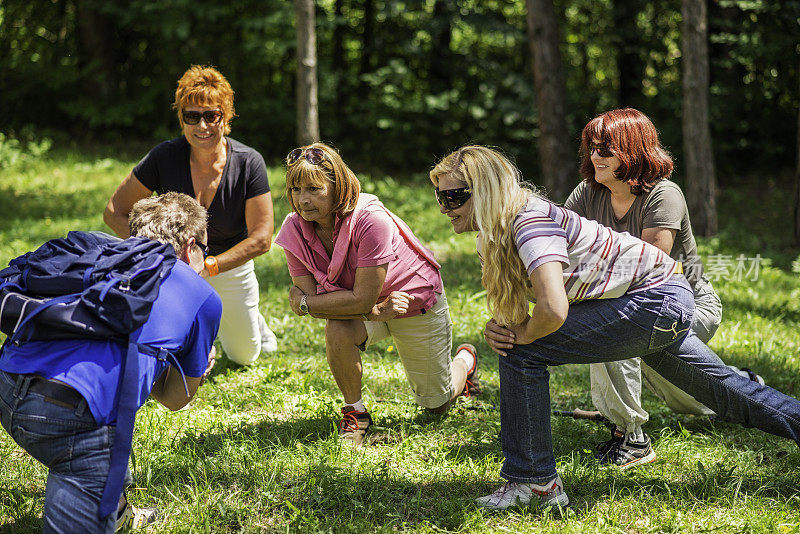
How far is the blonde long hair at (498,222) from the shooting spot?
3.02 meters

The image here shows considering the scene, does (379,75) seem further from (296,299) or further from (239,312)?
(296,299)

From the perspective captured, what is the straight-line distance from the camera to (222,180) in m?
4.70

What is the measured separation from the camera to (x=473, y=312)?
6.41 meters

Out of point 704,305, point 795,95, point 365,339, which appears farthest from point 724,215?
point 365,339

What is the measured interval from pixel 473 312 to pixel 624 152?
296 cm

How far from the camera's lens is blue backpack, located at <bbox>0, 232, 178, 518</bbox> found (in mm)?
2400

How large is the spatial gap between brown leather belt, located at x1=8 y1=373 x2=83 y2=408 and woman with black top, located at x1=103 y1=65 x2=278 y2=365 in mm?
2076

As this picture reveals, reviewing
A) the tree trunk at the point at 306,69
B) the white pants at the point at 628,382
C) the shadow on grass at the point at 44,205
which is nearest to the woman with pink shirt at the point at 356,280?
the white pants at the point at 628,382

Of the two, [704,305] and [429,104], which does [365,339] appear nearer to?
[704,305]

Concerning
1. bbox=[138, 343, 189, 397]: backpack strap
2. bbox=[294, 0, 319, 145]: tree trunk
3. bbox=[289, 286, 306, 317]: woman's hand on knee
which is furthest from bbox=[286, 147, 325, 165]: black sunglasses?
bbox=[294, 0, 319, 145]: tree trunk

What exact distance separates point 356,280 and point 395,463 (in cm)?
101

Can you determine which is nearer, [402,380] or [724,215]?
[402,380]

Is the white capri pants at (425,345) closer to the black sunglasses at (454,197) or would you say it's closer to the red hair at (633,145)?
the black sunglasses at (454,197)

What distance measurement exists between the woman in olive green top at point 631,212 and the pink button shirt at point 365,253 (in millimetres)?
942
